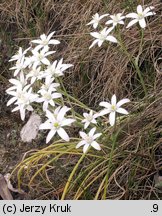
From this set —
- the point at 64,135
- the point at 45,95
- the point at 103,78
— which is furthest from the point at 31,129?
the point at 64,135

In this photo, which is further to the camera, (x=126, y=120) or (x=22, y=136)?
(x=22, y=136)

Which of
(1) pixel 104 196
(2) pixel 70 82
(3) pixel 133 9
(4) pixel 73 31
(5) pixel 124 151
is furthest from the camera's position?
(4) pixel 73 31

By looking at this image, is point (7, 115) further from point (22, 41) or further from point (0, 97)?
point (22, 41)

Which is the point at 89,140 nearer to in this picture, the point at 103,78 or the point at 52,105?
the point at 52,105

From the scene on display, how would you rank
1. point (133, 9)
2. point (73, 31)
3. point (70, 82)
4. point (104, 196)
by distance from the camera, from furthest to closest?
point (73, 31), point (70, 82), point (133, 9), point (104, 196)

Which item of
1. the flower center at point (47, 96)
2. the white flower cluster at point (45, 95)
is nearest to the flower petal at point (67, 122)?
the white flower cluster at point (45, 95)

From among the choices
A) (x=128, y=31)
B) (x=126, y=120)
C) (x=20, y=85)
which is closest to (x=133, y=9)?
(x=128, y=31)

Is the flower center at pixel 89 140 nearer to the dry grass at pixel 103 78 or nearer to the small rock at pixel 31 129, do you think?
the dry grass at pixel 103 78
